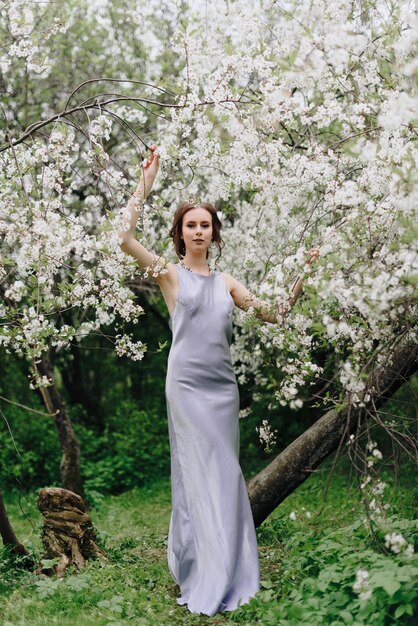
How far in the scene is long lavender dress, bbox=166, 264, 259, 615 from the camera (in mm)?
4352

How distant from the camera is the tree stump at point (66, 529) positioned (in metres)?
5.14

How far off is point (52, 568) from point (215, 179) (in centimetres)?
339

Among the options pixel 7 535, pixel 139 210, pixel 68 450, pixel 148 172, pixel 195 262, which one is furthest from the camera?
pixel 68 450

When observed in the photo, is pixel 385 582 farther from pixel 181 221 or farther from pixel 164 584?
pixel 181 221

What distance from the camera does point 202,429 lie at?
4441mm

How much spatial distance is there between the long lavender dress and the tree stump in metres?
0.82

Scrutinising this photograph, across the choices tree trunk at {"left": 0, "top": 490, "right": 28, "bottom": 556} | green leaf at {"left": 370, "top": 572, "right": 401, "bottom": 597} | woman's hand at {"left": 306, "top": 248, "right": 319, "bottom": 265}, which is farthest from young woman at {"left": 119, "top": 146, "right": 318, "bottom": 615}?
tree trunk at {"left": 0, "top": 490, "right": 28, "bottom": 556}

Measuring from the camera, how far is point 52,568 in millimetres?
5047

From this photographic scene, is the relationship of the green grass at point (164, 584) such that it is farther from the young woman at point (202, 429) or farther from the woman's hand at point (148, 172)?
the woman's hand at point (148, 172)

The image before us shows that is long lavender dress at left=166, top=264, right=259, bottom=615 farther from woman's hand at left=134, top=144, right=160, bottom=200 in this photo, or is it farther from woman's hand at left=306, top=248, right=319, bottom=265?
woman's hand at left=306, top=248, right=319, bottom=265

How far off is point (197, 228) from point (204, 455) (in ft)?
4.09

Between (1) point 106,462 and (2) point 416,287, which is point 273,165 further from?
(1) point 106,462

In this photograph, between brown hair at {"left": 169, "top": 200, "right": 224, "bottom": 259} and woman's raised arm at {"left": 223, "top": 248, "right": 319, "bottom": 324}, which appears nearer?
woman's raised arm at {"left": 223, "top": 248, "right": 319, "bottom": 324}

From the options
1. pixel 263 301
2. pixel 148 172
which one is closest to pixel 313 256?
pixel 263 301
